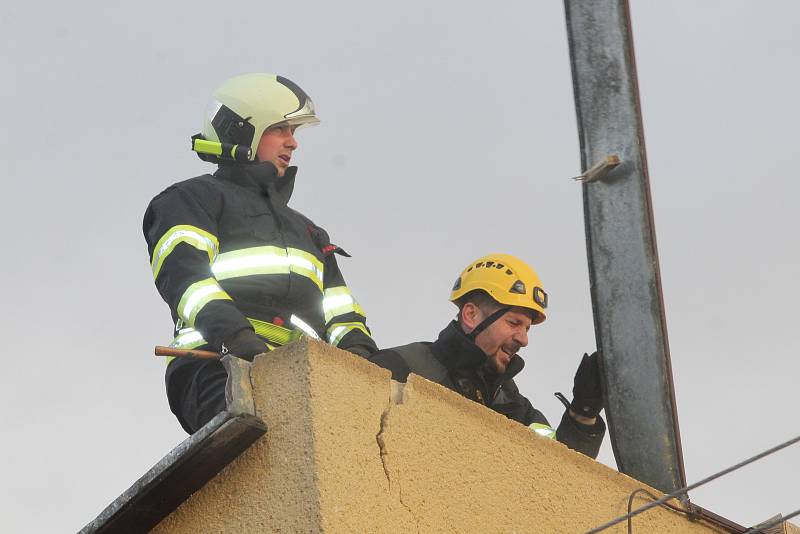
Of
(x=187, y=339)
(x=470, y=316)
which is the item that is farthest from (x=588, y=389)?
(x=187, y=339)

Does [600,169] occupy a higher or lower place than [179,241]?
higher

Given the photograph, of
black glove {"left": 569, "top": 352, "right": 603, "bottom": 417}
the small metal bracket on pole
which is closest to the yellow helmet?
black glove {"left": 569, "top": 352, "right": 603, "bottom": 417}

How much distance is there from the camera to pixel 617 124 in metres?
6.59

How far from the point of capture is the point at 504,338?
7.33 m

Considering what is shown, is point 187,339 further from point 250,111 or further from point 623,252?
point 623,252

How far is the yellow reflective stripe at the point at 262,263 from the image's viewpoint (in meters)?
6.14

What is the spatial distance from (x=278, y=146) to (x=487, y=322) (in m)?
1.34

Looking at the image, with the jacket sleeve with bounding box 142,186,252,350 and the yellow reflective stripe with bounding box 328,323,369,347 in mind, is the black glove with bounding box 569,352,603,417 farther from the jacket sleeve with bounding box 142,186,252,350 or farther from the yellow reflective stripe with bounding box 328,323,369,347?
the jacket sleeve with bounding box 142,186,252,350

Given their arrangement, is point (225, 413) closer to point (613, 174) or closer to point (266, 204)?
point (266, 204)

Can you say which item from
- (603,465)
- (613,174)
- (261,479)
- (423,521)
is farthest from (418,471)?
(613,174)

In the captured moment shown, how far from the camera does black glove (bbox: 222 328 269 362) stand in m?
5.45

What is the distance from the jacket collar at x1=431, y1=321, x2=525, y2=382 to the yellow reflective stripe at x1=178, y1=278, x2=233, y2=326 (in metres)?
1.60

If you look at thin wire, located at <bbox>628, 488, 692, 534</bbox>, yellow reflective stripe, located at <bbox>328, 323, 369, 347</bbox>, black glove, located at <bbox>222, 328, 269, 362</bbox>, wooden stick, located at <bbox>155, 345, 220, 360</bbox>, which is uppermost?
yellow reflective stripe, located at <bbox>328, 323, 369, 347</bbox>

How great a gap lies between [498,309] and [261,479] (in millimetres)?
2817
